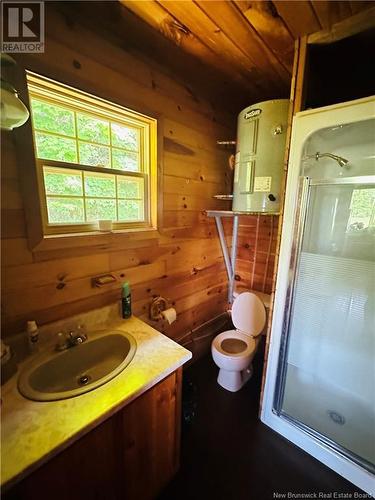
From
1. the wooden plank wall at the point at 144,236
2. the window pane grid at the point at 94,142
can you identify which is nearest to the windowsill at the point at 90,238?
the wooden plank wall at the point at 144,236

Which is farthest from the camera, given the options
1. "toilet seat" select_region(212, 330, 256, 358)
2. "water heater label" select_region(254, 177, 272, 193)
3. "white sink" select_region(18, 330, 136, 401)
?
"toilet seat" select_region(212, 330, 256, 358)

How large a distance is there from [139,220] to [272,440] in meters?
1.68

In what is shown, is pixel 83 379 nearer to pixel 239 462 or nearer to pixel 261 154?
pixel 239 462

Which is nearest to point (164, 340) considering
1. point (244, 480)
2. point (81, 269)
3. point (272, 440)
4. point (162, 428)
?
point (162, 428)

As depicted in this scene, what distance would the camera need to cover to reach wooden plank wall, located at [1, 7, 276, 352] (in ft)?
3.13

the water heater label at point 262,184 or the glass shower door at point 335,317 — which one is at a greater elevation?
the water heater label at point 262,184

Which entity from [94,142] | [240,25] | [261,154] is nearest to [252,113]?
[261,154]

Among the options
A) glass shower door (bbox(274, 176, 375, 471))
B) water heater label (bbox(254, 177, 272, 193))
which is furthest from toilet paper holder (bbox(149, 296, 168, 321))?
water heater label (bbox(254, 177, 272, 193))

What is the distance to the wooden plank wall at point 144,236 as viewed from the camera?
953mm

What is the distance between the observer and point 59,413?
0.74 metres

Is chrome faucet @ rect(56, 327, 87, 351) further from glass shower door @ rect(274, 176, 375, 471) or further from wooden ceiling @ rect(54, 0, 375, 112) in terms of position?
wooden ceiling @ rect(54, 0, 375, 112)

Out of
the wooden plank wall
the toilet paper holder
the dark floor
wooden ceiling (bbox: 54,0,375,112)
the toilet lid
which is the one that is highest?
wooden ceiling (bbox: 54,0,375,112)

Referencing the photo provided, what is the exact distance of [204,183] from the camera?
1802mm

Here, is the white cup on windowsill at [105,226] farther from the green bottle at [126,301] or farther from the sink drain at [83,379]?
the sink drain at [83,379]
